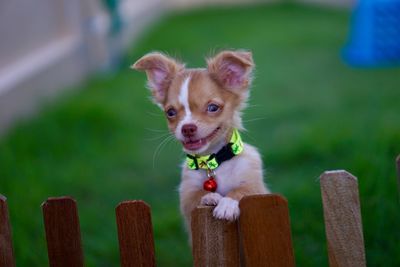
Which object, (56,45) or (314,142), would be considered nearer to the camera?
(314,142)

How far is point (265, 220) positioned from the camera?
255 cm

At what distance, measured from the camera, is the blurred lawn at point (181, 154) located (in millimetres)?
4234

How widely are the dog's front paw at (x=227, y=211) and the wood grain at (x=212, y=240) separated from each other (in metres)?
0.02

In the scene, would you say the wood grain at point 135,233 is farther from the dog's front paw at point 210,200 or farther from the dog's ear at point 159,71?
the dog's ear at point 159,71

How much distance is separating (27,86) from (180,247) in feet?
14.1

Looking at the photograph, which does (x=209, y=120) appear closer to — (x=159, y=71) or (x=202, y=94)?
(x=202, y=94)

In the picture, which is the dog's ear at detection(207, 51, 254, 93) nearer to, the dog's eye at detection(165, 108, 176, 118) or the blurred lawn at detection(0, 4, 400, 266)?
the dog's eye at detection(165, 108, 176, 118)

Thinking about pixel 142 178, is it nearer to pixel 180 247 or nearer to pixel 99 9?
pixel 180 247

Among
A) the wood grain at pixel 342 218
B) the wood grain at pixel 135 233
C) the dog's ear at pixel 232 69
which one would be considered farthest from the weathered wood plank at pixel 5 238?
the wood grain at pixel 342 218

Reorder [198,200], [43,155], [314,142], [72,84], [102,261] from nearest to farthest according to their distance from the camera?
[198,200]
[102,261]
[314,142]
[43,155]
[72,84]

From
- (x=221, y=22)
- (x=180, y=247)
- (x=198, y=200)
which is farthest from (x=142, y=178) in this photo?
(x=221, y=22)

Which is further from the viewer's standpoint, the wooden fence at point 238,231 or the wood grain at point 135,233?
the wood grain at point 135,233

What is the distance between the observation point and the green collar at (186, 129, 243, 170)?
314cm

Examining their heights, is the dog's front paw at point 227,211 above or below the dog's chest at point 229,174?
below
